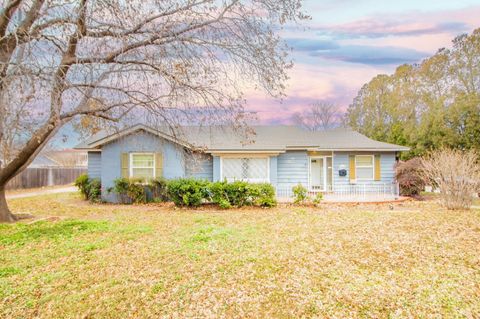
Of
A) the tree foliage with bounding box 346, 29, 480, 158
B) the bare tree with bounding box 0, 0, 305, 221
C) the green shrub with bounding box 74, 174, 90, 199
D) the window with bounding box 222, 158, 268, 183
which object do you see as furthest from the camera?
the tree foliage with bounding box 346, 29, 480, 158

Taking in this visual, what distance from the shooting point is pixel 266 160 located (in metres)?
18.2

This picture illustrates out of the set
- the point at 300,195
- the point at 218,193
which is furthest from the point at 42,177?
the point at 300,195

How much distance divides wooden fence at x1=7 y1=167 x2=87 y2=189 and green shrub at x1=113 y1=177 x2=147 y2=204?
14.2m

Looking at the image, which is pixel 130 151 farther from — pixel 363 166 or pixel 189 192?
pixel 363 166

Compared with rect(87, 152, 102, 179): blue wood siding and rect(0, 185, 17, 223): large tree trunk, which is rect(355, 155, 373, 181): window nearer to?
rect(87, 152, 102, 179): blue wood siding

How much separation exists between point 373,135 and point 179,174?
21889mm

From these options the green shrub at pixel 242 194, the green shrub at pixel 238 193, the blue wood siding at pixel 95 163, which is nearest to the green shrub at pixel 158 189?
the green shrub at pixel 242 194

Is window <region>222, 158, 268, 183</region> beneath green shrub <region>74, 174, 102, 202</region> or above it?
above

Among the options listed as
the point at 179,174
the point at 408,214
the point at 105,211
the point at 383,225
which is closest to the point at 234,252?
the point at 383,225

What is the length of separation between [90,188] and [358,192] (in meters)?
14.3

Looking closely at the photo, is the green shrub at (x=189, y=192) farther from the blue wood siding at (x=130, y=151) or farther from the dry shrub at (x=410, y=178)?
the dry shrub at (x=410, y=178)

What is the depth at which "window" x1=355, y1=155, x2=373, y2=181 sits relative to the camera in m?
19.3

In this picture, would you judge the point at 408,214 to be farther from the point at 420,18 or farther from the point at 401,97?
the point at 401,97

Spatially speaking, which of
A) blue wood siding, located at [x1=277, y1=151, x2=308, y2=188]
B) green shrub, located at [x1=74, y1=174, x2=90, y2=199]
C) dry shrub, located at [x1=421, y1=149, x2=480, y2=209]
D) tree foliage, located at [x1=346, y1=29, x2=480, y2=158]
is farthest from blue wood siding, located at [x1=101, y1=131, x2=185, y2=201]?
tree foliage, located at [x1=346, y1=29, x2=480, y2=158]
